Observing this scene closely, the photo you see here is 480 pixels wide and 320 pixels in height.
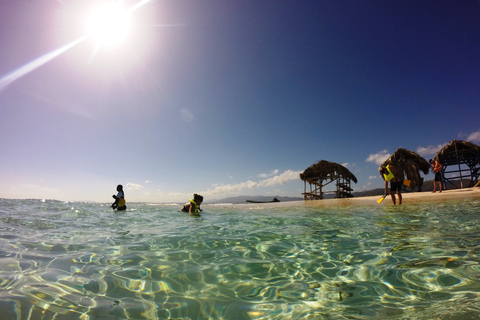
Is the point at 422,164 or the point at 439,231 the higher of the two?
the point at 422,164

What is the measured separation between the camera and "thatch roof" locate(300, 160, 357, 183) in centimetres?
2657

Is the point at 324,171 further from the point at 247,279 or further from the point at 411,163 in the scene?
the point at 247,279

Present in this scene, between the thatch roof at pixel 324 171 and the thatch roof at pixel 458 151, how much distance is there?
8.76 m

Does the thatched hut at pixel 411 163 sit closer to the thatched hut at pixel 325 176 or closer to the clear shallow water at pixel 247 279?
the thatched hut at pixel 325 176

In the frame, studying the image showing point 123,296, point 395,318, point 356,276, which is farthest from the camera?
point 356,276

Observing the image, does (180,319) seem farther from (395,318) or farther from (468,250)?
(468,250)

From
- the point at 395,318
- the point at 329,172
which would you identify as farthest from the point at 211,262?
the point at 329,172

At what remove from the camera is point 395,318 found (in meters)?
1.72

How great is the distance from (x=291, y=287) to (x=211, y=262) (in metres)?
1.32

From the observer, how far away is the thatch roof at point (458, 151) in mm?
19922

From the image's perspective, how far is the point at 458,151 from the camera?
20531 mm

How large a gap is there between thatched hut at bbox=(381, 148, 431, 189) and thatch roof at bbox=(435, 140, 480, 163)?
1560 millimetres

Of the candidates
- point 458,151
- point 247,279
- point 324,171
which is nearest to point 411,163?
point 458,151

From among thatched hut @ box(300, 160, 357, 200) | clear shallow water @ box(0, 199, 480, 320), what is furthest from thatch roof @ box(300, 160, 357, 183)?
clear shallow water @ box(0, 199, 480, 320)
